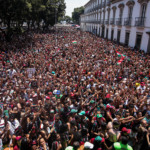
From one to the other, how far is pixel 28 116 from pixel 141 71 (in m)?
7.01

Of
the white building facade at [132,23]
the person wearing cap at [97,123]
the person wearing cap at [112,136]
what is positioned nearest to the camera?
the person wearing cap at [112,136]

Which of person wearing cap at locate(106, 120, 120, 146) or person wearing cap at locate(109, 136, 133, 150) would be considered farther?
person wearing cap at locate(106, 120, 120, 146)

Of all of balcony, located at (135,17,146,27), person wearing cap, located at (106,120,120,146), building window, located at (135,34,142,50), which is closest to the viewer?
person wearing cap, located at (106,120,120,146)

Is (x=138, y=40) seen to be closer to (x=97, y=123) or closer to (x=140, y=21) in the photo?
(x=140, y=21)

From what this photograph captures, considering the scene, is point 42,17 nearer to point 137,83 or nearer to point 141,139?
point 137,83

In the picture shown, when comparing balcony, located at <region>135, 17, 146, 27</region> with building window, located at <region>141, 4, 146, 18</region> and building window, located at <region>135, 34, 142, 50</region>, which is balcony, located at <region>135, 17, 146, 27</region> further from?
building window, located at <region>135, 34, 142, 50</region>

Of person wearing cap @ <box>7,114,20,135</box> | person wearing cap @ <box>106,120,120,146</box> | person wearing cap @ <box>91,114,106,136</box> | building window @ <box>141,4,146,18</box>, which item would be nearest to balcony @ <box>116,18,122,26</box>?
building window @ <box>141,4,146,18</box>

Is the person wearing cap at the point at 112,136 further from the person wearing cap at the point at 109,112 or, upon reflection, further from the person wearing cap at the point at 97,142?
the person wearing cap at the point at 109,112

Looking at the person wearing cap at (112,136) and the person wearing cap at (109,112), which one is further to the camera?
the person wearing cap at (109,112)

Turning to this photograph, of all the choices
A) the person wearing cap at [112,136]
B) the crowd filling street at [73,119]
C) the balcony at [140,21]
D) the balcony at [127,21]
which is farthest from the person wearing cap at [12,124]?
the balcony at [127,21]

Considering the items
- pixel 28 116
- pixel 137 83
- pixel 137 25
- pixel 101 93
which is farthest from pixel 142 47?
pixel 28 116

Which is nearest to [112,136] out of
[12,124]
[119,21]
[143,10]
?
[12,124]

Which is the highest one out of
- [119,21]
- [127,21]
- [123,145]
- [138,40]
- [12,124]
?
[119,21]

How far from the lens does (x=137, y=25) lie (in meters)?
16.0
